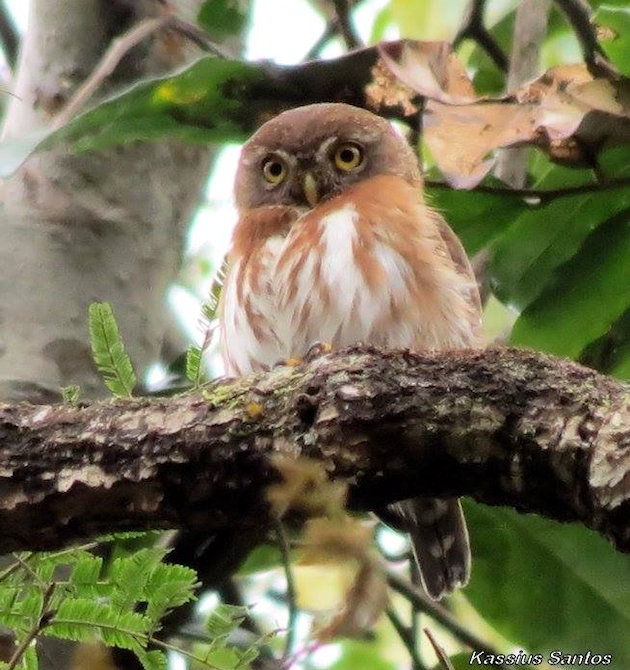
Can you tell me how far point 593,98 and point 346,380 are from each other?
105cm

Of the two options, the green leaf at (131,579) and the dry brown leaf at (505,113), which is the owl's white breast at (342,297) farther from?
the green leaf at (131,579)

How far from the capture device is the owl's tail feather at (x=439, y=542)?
3.03 metres

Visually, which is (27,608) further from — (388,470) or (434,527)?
(434,527)

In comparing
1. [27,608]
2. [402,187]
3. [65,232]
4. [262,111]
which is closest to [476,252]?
[402,187]

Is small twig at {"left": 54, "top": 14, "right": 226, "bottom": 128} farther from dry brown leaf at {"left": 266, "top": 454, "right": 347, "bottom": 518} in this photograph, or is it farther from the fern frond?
dry brown leaf at {"left": 266, "top": 454, "right": 347, "bottom": 518}

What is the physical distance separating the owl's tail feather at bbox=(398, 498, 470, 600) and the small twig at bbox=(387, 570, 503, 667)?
0.10 metres

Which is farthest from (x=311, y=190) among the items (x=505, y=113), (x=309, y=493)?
(x=309, y=493)

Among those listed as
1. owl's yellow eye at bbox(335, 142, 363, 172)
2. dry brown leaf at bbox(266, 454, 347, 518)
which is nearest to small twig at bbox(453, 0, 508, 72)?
owl's yellow eye at bbox(335, 142, 363, 172)

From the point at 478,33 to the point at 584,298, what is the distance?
1.09 m

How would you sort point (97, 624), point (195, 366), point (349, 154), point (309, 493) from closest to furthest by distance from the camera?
point (309, 493), point (97, 624), point (195, 366), point (349, 154)

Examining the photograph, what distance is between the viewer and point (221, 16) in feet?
11.5

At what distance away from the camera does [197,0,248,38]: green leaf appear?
3479 millimetres

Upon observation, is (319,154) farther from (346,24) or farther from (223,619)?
(223,619)

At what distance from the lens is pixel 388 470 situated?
1.89m
